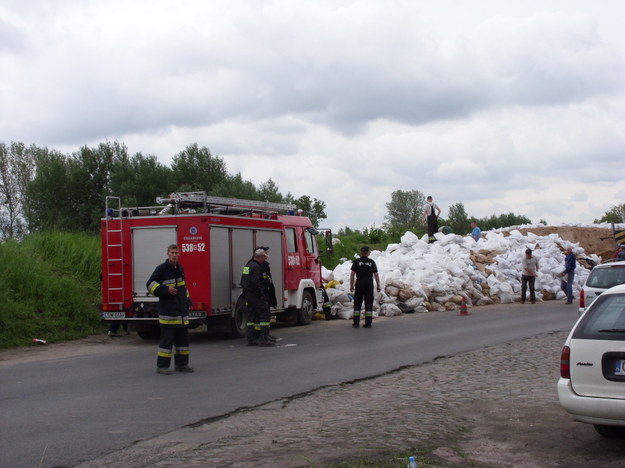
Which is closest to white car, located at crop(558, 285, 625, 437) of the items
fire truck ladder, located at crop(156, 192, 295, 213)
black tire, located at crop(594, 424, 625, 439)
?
black tire, located at crop(594, 424, 625, 439)

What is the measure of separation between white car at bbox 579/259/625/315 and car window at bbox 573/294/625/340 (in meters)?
8.64

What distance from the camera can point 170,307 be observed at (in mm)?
11492

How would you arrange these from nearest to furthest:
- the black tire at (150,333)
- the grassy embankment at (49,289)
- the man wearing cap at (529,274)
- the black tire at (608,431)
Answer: the black tire at (608,431) → the black tire at (150,333) → the grassy embankment at (49,289) → the man wearing cap at (529,274)

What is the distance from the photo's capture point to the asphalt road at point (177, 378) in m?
7.43

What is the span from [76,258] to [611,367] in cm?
1831

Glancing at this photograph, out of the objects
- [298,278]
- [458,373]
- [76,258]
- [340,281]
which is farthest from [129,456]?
[340,281]

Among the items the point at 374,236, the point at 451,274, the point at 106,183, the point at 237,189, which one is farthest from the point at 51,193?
the point at 451,274

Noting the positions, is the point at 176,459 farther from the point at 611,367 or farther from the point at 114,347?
the point at 114,347

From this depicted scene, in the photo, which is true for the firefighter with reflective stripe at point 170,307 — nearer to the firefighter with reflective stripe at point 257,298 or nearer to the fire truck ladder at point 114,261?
the firefighter with reflective stripe at point 257,298

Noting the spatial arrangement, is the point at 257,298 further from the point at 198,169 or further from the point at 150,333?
the point at 198,169

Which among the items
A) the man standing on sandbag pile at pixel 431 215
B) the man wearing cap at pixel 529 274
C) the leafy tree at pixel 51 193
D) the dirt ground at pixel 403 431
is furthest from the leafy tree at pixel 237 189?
the dirt ground at pixel 403 431

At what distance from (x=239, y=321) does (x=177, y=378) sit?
583cm

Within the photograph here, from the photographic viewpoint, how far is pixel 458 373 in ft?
36.8

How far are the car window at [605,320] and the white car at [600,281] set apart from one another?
864 centimetres
